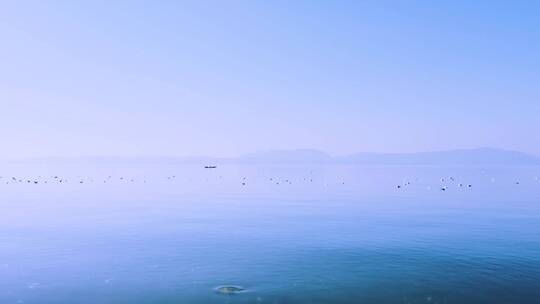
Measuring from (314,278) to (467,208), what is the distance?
4595cm

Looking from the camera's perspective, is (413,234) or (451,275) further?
(413,234)

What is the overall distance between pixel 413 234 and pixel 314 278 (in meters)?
18.4

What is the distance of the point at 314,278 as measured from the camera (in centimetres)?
2769

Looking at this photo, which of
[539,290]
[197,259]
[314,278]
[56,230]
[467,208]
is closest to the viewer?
[539,290]

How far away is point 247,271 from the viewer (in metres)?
29.4

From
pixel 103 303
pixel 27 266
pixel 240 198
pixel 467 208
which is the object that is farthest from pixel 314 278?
pixel 240 198

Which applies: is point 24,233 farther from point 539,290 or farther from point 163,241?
point 539,290

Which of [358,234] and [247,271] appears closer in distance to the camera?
[247,271]

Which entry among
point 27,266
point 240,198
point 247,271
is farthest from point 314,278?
point 240,198

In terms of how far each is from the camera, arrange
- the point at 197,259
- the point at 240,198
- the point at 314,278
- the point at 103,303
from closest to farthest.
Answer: the point at 103,303
the point at 314,278
the point at 197,259
the point at 240,198

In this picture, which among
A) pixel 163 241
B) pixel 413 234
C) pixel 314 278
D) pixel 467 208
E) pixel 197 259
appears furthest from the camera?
pixel 467 208

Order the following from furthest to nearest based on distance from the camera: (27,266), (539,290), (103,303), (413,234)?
(413,234) → (27,266) → (539,290) → (103,303)

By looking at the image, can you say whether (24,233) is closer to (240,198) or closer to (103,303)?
(103,303)

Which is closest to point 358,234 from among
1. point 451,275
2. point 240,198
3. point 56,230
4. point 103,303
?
point 451,275
